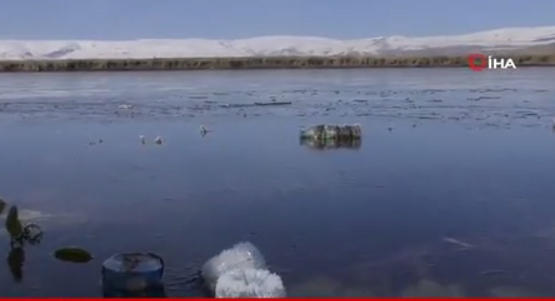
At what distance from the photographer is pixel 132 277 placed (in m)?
4.42

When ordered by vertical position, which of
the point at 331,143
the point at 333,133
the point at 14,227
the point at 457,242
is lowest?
the point at 457,242

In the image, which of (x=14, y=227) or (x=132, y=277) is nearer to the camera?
(x=132, y=277)

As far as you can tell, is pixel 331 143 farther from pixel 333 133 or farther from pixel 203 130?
pixel 203 130

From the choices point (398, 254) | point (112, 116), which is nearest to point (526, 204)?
point (398, 254)

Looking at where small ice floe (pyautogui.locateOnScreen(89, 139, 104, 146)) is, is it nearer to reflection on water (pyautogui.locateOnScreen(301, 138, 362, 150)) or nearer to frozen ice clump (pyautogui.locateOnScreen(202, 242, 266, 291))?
reflection on water (pyautogui.locateOnScreen(301, 138, 362, 150))

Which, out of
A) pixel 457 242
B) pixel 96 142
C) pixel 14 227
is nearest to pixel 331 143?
pixel 96 142

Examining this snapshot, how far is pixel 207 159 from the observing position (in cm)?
983

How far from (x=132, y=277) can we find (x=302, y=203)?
109 inches

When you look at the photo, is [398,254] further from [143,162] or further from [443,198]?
[143,162]

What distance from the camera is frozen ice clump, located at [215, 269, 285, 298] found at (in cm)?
427

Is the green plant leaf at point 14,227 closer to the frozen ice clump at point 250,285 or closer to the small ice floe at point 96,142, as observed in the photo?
A: the frozen ice clump at point 250,285

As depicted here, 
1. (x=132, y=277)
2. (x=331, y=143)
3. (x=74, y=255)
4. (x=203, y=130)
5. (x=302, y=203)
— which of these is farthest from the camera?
(x=203, y=130)

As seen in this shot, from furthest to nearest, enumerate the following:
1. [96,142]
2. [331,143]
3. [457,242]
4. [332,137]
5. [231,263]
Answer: [96,142] < [332,137] < [331,143] < [457,242] < [231,263]

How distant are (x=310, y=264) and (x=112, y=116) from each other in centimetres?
1206
